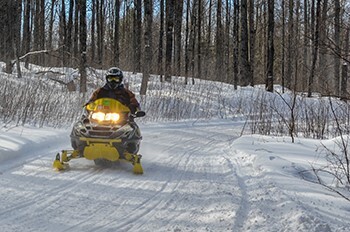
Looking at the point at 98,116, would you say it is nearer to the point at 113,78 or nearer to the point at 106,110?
the point at 106,110

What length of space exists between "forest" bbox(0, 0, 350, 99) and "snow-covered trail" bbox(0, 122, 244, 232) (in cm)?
170

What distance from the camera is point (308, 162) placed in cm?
592

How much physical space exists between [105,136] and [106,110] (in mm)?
421

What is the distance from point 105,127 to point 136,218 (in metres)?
2.27

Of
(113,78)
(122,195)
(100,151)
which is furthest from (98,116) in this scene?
(122,195)

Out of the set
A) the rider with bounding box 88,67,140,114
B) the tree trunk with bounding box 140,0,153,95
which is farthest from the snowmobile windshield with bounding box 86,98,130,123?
the tree trunk with bounding box 140,0,153,95

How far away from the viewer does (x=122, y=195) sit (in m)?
4.69

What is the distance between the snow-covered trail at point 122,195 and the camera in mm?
3713

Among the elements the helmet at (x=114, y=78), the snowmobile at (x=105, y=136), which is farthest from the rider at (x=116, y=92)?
the snowmobile at (x=105, y=136)

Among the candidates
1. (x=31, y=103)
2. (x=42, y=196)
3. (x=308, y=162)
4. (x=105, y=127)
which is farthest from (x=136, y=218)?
(x=31, y=103)

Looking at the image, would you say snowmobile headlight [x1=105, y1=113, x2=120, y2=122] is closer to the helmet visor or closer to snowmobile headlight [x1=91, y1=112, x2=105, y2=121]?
snowmobile headlight [x1=91, y1=112, x2=105, y2=121]

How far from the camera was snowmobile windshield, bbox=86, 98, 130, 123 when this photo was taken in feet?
19.8

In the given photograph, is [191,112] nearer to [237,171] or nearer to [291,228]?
[237,171]

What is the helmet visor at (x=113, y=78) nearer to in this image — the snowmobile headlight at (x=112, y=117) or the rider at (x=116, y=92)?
the rider at (x=116, y=92)
